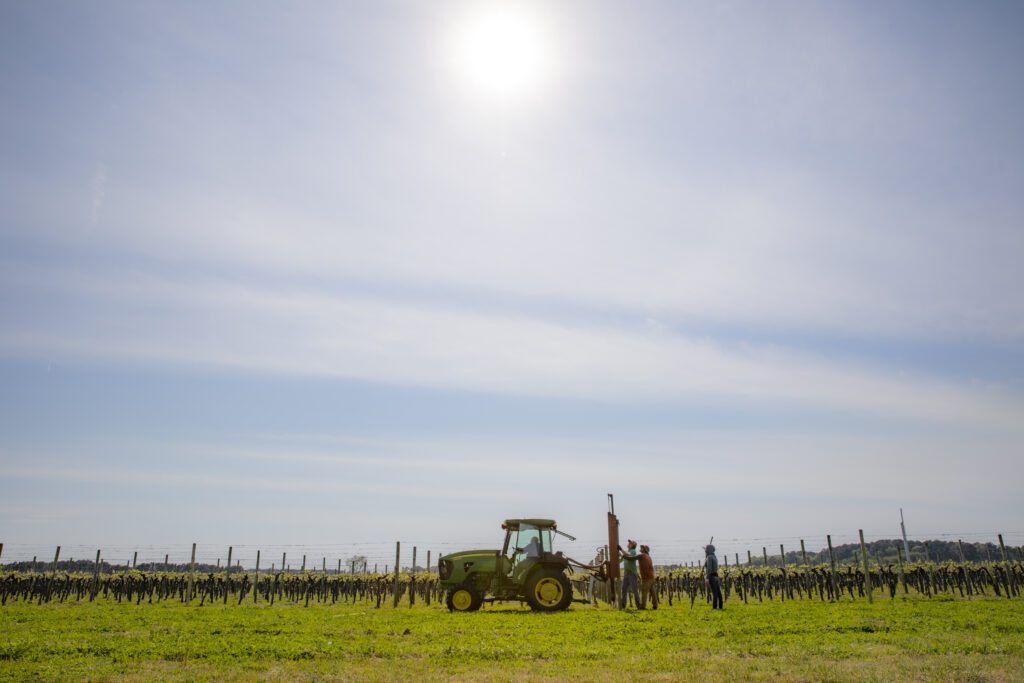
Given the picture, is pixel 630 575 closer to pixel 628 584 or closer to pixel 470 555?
pixel 628 584

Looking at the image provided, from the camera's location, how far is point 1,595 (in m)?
36.3

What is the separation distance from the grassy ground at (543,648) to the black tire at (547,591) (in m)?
2.93

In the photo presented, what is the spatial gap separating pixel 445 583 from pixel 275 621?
5055 mm

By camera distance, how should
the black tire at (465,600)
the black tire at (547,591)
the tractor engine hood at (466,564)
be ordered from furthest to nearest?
the tractor engine hood at (466,564), the black tire at (465,600), the black tire at (547,591)

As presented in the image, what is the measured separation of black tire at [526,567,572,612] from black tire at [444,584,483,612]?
5.23 feet

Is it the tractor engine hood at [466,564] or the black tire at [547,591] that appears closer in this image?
the black tire at [547,591]

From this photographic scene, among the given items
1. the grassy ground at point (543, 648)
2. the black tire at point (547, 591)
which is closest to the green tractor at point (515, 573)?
the black tire at point (547, 591)

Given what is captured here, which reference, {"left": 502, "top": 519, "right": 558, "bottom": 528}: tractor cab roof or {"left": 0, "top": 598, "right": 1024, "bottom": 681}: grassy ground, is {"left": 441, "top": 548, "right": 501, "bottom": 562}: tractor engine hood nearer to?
{"left": 502, "top": 519, "right": 558, "bottom": 528}: tractor cab roof

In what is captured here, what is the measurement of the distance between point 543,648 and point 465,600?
8.88 metres

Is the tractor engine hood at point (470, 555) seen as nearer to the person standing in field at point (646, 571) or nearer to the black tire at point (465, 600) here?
the black tire at point (465, 600)

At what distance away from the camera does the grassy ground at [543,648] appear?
→ 7531 mm

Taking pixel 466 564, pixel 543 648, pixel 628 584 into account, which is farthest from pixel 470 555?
pixel 543 648

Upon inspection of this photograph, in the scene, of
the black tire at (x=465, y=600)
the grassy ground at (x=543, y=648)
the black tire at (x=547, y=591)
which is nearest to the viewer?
the grassy ground at (x=543, y=648)

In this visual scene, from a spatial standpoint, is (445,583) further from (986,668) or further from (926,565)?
(926,565)
